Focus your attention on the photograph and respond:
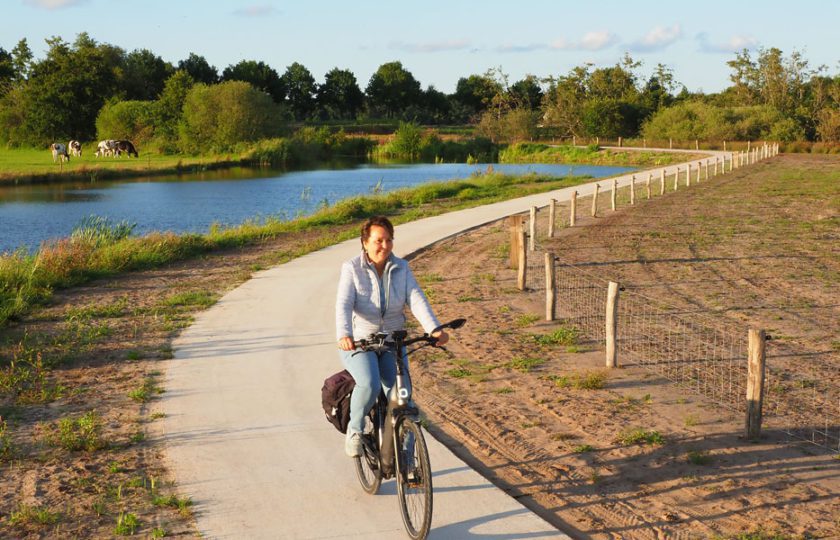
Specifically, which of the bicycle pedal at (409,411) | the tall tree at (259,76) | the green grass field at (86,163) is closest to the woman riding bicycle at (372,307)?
the bicycle pedal at (409,411)

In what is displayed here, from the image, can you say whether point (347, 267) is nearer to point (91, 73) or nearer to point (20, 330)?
point (20, 330)

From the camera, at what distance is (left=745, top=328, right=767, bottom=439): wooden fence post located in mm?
7629

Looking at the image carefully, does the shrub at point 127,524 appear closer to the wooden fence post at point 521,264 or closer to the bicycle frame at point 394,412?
the bicycle frame at point 394,412

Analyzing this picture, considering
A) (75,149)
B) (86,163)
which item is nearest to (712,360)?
(86,163)

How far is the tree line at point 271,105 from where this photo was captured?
87.3m


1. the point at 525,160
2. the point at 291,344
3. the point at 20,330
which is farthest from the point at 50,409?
the point at 525,160

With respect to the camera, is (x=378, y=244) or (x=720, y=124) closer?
(x=378, y=244)

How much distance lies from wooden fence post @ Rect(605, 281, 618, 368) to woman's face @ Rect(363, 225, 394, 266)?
4842mm

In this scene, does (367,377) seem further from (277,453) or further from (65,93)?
(65,93)

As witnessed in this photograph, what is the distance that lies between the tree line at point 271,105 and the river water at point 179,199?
2167 centimetres

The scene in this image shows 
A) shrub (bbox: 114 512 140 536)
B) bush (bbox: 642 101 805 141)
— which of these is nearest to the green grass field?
bush (bbox: 642 101 805 141)

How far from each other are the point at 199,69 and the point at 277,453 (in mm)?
137778

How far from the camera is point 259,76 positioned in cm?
13750

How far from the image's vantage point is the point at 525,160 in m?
86.0
